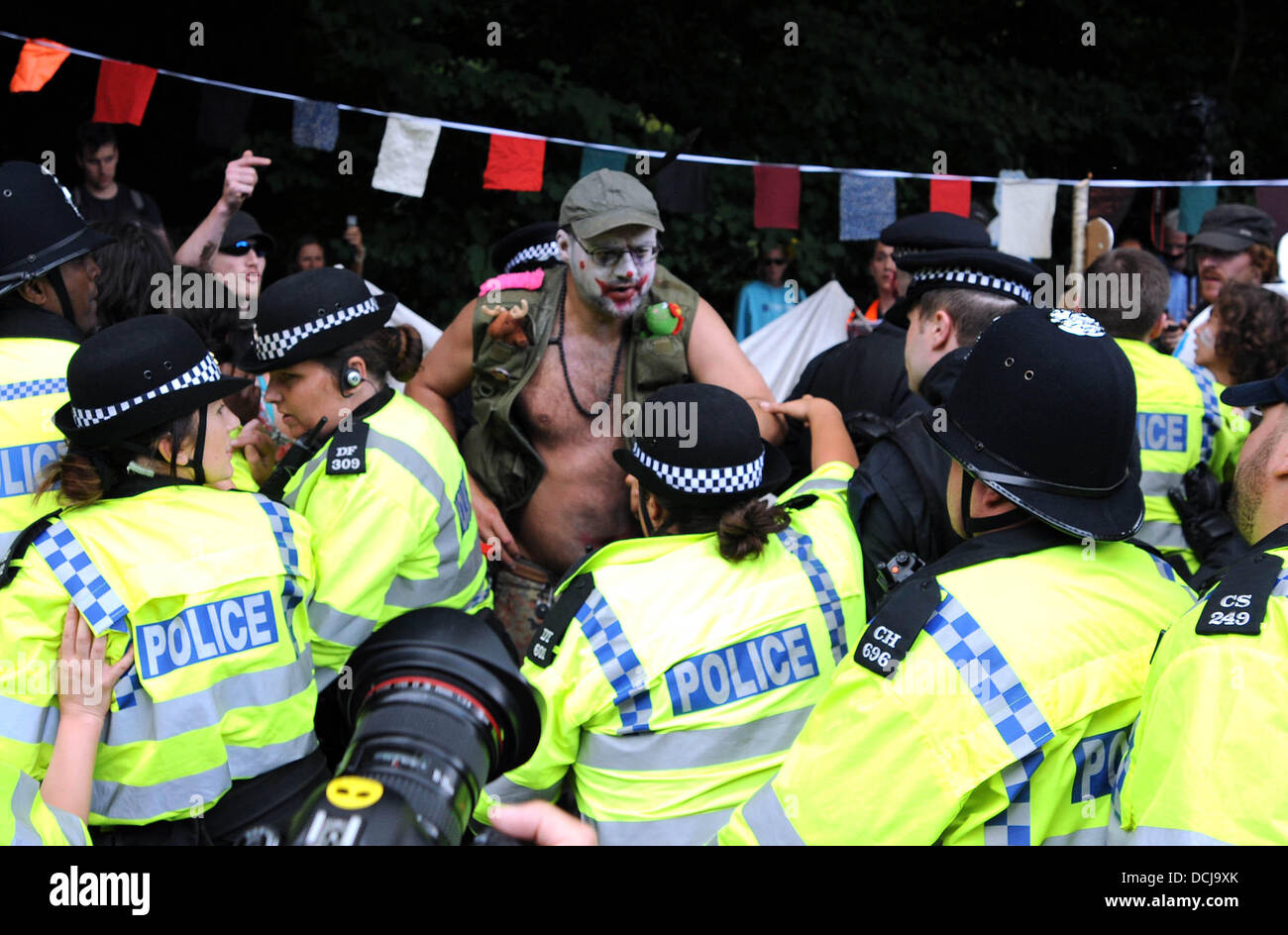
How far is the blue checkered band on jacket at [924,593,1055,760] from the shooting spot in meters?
1.62

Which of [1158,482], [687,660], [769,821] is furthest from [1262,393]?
[1158,482]

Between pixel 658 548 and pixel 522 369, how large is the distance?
1520 millimetres

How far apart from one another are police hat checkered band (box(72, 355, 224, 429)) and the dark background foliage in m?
4.41

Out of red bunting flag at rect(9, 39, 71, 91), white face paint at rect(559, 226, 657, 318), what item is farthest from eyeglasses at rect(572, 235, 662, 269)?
red bunting flag at rect(9, 39, 71, 91)

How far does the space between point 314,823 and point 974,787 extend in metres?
0.98

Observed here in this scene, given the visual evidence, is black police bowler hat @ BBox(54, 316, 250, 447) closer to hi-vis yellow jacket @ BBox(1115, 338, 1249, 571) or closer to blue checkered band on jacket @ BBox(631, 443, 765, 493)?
blue checkered band on jacket @ BBox(631, 443, 765, 493)

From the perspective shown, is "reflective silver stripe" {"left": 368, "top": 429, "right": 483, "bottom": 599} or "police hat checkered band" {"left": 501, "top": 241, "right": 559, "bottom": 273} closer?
"reflective silver stripe" {"left": 368, "top": 429, "right": 483, "bottom": 599}

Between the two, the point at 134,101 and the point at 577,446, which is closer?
the point at 577,446

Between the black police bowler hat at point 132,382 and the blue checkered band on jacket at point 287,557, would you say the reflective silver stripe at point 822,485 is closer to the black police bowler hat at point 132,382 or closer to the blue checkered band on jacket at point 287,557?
the blue checkered band on jacket at point 287,557

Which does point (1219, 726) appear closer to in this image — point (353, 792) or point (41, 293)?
point (353, 792)

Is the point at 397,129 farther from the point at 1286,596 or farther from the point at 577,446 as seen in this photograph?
the point at 1286,596

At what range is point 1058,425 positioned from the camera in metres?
1.76

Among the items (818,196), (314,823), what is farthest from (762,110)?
(314,823)
